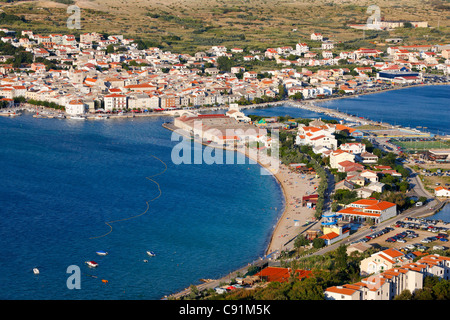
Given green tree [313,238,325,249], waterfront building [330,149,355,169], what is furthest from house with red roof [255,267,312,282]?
waterfront building [330,149,355,169]

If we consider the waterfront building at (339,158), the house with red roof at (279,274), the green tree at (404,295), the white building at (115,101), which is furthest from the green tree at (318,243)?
the white building at (115,101)

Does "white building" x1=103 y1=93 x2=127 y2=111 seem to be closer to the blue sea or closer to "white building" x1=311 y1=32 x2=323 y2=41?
the blue sea

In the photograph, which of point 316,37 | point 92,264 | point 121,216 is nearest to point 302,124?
point 121,216

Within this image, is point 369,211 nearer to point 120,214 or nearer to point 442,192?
point 442,192

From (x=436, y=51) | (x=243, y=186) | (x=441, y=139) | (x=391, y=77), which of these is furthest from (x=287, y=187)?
(x=436, y=51)
